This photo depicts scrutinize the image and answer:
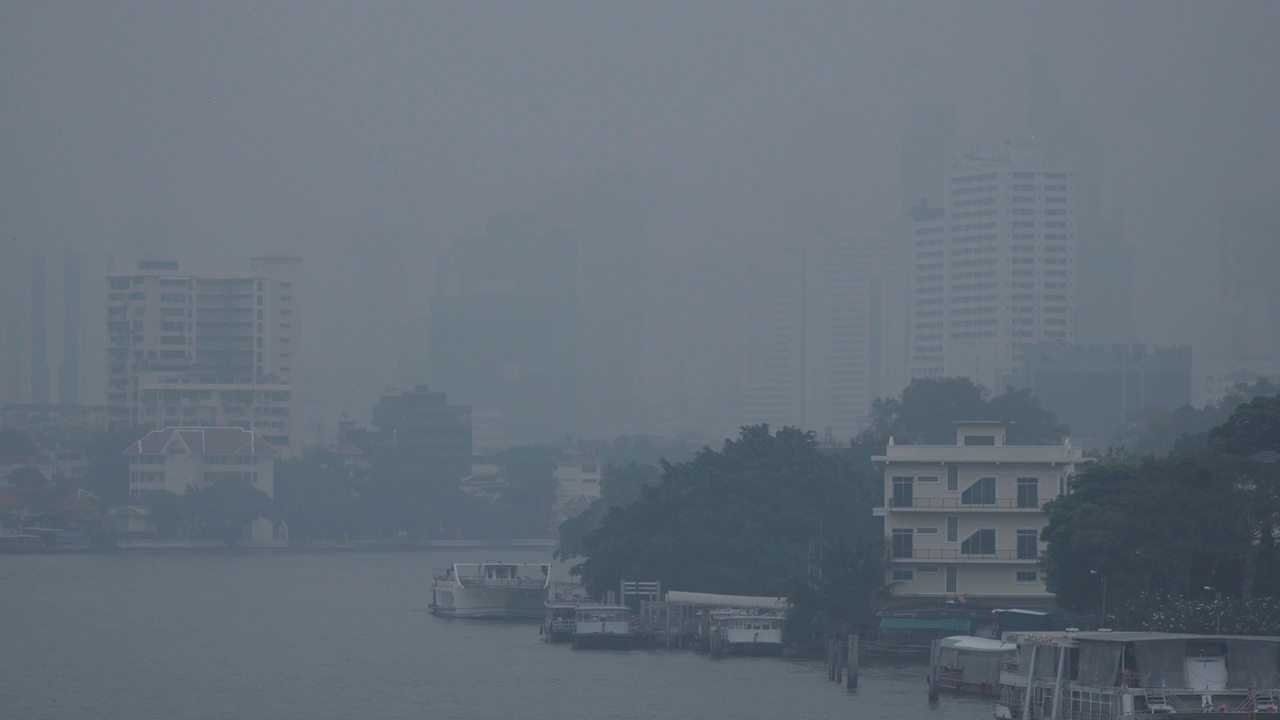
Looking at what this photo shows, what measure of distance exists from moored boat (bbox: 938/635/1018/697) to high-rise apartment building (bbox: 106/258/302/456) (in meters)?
104

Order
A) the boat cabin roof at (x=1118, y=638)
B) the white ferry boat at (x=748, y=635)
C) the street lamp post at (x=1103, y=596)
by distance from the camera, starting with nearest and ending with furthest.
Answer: the boat cabin roof at (x=1118, y=638) → the street lamp post at (x=1103, y=596) → the white ferry boat at (x=748, y=635)

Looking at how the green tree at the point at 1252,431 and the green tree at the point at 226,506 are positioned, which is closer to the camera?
the green tree at the point at 1252,431

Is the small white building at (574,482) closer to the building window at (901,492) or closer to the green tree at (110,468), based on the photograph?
the green tree at (110,468)

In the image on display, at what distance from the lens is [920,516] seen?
43625 millimetres

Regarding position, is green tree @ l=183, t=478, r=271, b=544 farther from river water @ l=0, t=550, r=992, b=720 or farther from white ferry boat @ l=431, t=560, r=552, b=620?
white ferry boat @ l=431, t=560, r=552, b=620

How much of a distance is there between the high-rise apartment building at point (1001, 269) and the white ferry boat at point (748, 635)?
10900 centimetres

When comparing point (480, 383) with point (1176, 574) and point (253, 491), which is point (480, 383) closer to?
point (253, 491)

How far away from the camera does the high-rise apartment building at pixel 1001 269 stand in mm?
155625

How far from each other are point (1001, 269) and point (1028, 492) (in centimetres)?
11648

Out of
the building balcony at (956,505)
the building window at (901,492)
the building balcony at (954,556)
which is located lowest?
the building balcony at (954,556)

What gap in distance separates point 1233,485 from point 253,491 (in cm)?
8502

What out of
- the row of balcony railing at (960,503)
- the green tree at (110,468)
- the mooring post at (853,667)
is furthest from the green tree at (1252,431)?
the green tree at (110,468)

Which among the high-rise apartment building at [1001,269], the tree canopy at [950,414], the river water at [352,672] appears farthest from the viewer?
the high-rise apartment building at [1001,269]

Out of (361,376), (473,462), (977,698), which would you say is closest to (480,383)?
(361,376)
